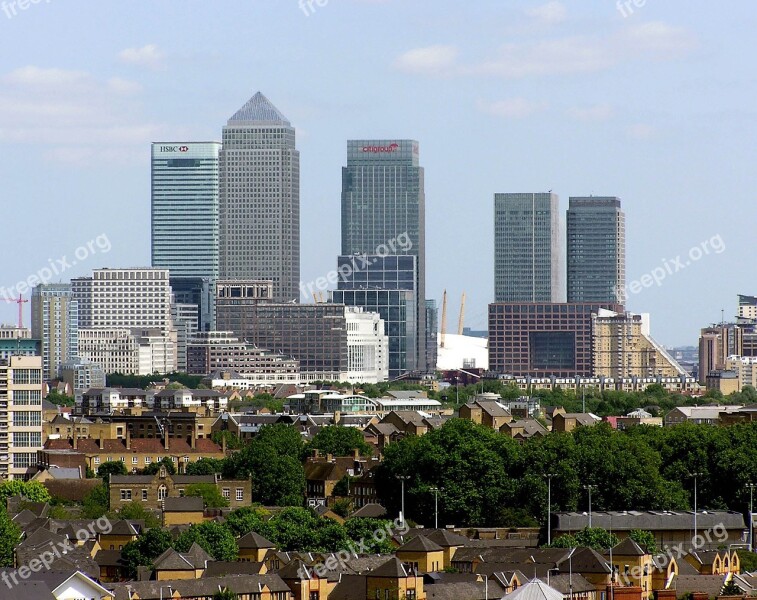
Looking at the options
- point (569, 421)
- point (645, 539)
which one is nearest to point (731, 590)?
point (645, 539)

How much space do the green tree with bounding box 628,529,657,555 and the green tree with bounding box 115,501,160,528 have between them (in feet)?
71.1

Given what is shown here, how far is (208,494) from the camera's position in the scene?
401 feet

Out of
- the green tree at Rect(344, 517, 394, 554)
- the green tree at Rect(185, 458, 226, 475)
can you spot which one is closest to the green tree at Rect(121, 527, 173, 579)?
the green tree at Rect(344, 517, 394, 554)

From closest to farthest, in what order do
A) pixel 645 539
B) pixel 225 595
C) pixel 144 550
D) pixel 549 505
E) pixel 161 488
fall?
1. pixel 225 595
2. pixel 144 550
3. pixel 645 539
4. pixel 549 505
5. pixel 161 488

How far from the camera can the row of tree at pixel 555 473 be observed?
118062mm

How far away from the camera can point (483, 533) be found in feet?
367

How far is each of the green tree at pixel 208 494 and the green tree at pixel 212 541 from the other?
21.1 metres

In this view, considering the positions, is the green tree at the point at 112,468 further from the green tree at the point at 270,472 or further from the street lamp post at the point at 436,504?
the street lamp post at the point at 436,504

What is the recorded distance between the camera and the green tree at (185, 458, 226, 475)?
136750mm

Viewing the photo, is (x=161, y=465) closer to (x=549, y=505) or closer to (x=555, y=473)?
(x=555, y=473)

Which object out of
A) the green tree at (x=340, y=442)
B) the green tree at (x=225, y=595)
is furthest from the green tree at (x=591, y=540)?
the green tree at (x=340, y=442)

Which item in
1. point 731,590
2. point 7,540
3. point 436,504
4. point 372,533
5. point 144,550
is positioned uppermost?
point 436,504

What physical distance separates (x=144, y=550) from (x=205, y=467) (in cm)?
4432

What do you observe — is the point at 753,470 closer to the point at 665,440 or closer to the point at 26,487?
the point at 665,440
